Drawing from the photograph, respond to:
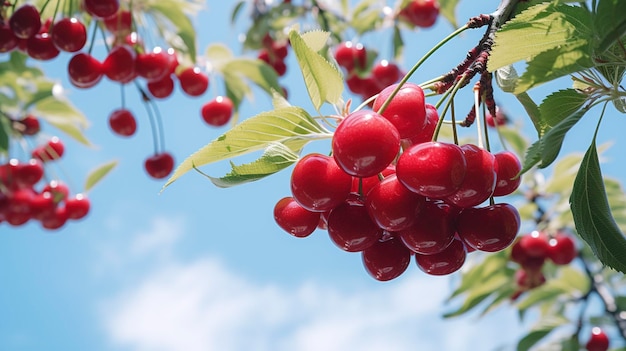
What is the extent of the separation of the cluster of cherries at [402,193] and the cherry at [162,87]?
2.08 m

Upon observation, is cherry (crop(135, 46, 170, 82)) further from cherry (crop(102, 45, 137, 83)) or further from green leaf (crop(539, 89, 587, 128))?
green leaf (crop(539, 89, 587, 128))

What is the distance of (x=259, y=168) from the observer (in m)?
1.26

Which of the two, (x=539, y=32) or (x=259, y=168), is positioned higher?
(x=539, y=32)

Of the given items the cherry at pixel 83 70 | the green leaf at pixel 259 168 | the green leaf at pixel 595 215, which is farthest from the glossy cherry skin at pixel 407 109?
the cherry at pixel 83 70

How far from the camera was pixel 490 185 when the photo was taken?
1.15 metres

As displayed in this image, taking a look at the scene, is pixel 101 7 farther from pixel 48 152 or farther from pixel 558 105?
pixel 558 105

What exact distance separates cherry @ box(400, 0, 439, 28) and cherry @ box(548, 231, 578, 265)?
1546 millimetres

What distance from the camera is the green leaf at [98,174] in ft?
14.0

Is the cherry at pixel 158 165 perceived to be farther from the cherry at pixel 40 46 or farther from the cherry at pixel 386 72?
the cherry at pixel 386 72

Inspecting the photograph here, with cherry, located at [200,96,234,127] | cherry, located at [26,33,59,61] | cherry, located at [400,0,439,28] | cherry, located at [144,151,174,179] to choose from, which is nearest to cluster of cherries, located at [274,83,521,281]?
cherry, located at [26,33,59,61]

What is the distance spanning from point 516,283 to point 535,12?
3269 millimetres

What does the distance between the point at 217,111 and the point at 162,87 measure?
442 millimetres

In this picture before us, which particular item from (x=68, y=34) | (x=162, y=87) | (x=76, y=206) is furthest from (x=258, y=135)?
(x=76, y=206)

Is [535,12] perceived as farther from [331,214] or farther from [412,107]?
[331,214]
